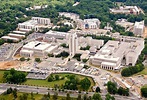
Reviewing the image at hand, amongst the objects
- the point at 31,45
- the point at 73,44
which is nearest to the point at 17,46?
the point at 31,45

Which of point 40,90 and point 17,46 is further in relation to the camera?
point 17,46

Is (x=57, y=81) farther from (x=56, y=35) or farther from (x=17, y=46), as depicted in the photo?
(x=56, y=35)

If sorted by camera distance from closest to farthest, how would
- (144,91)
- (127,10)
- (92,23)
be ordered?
(144,91)
(92,23)
(127,10)

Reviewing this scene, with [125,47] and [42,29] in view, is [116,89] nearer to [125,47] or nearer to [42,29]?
[125,47]

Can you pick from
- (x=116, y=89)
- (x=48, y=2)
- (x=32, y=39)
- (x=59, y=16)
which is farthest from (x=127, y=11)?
(x=116, y=89)

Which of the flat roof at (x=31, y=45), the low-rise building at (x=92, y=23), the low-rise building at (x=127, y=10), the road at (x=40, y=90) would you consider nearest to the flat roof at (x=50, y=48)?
the flat roof at (x=31, y=45)

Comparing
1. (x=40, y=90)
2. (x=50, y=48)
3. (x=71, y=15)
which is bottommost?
(x=40, y=90)

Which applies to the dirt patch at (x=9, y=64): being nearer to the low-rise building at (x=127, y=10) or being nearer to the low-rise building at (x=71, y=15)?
the low-rise building at (x=71, y=15)

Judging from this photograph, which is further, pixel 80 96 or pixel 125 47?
pixel 125 47

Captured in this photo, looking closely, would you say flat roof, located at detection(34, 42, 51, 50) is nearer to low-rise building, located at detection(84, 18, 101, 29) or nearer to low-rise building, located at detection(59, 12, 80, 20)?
low-rise building, located at detection(84, 18, 101, 29)
